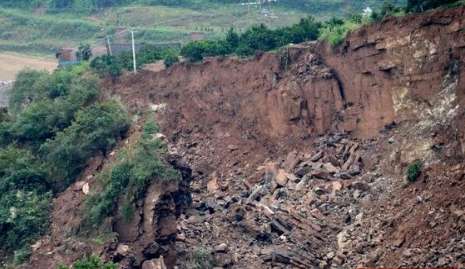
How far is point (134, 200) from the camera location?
1255 inches

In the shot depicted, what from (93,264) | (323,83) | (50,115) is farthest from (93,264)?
(50,115)

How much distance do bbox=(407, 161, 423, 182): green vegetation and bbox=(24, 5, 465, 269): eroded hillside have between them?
90 mm

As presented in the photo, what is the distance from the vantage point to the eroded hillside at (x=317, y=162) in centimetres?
2895

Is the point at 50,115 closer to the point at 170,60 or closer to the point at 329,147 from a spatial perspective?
the point at 170,60

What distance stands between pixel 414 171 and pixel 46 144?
1398 cm

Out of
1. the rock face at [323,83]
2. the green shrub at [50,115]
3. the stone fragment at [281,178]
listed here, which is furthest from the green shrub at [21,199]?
the stone fragment at [281,178]

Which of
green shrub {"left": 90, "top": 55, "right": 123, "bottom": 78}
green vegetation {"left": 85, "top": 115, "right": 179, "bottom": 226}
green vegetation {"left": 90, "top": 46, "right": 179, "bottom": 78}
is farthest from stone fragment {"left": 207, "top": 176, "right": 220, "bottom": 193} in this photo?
green shrub {"left": 90, "top": 55, "right": 123, "bottom": 78}

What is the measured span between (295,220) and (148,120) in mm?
7900

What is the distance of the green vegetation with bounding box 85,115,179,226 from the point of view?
104 feet

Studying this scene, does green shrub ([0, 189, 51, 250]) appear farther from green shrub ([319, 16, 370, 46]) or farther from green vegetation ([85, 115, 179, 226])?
green shrub ([319, 16, 370, 46])

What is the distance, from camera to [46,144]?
37094mm

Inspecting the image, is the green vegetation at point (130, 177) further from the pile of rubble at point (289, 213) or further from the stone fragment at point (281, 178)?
the stone fragment at point (281, 178)

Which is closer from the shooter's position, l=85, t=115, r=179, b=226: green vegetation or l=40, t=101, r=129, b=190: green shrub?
l=85, t=115, r=179, b=226: green vegetation

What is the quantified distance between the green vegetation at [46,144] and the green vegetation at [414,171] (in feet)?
37.2
